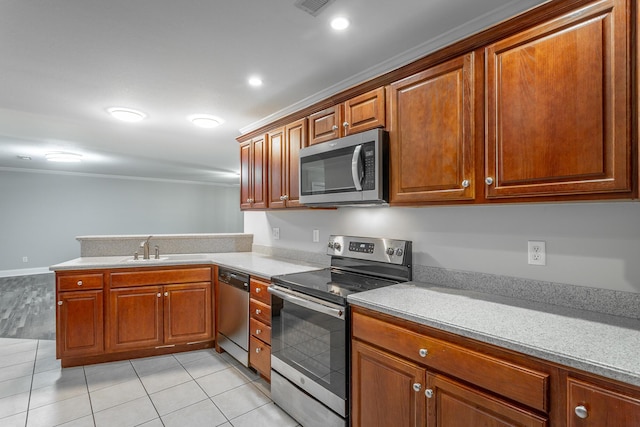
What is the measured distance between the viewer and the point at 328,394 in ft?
6.11

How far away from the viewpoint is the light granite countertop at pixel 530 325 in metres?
1.01

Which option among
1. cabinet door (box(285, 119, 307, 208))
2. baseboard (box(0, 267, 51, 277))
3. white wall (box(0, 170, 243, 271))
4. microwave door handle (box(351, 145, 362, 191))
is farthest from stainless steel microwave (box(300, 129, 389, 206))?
baseboard (box(0, 267, 51, 277))

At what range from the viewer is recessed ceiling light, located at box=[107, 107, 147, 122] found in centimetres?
315

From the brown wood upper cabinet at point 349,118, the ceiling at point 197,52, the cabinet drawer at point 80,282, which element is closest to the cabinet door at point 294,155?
the brown wood upper cabinet at point 349,118

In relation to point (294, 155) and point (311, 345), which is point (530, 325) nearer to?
point (311, 345)

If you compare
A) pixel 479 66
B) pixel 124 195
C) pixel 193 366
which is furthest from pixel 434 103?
pixel 124 195

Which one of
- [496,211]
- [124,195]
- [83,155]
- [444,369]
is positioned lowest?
[444,369]

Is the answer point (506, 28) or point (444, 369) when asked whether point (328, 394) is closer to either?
point (444, 369)

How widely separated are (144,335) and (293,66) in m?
2.68

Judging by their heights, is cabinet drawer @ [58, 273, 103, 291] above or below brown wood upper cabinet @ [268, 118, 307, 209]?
below

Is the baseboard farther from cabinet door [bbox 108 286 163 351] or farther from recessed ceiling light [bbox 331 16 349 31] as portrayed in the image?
recessed ceiling light [bbox 331 16 349 31]

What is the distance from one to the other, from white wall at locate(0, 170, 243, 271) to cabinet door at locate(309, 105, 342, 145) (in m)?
7.52

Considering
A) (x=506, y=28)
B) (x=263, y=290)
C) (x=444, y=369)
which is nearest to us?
(x=444, y=369)

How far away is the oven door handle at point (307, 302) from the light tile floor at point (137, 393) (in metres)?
0.80
